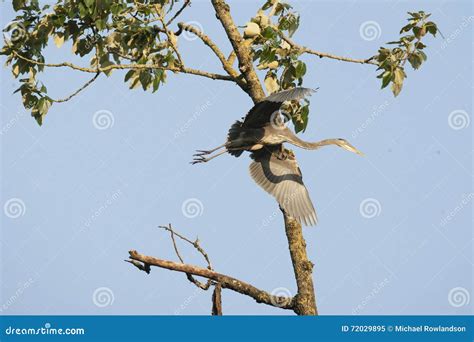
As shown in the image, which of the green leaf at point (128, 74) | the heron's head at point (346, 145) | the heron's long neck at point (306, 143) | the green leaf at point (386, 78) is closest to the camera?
the green leaf at point (386, 78)

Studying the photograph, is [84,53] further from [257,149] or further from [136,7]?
[257,149]

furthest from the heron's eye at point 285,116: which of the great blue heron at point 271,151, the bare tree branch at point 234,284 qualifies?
the bare tree branch at point 234,284

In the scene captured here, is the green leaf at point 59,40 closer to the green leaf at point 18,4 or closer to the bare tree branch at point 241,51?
the green leaf at point 18,4

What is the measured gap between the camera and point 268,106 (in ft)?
20.4

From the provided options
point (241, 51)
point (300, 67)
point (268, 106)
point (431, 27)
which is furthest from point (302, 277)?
point (431, 27)

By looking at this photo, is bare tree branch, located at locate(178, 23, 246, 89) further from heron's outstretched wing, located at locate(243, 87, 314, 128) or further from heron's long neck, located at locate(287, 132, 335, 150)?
heron's long neck, located at locate(287, 132, 335, 150)

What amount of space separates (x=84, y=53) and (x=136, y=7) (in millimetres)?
577

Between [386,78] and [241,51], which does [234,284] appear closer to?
[241,51]

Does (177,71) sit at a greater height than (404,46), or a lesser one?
greater

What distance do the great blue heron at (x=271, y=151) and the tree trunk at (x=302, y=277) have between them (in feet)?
1.46

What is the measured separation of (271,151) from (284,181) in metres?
0.37

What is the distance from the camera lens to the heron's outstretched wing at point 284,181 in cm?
602

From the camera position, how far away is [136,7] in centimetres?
593

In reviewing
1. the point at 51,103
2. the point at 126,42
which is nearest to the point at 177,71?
the point at 126,42
